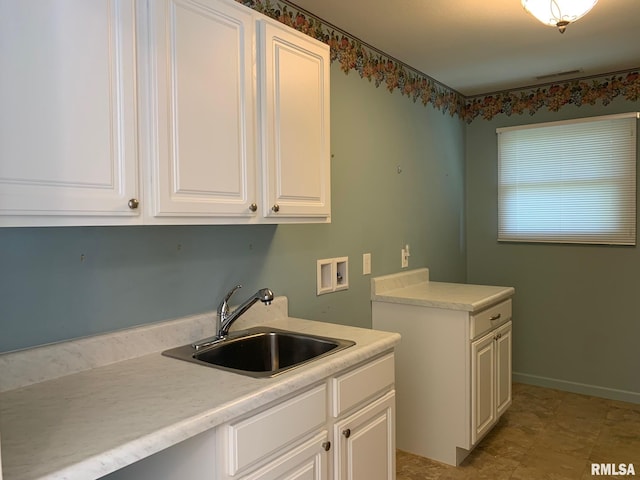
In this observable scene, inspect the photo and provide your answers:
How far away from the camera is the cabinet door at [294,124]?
176 centimetres

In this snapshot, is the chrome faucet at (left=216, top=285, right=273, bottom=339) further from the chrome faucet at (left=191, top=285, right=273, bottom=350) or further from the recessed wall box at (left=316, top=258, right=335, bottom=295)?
the recessed wall box at (left=316, top=258, right=335, bottom=295)

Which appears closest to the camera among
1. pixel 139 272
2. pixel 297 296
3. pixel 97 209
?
pixel 97 209

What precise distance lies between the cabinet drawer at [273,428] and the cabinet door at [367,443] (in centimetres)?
16

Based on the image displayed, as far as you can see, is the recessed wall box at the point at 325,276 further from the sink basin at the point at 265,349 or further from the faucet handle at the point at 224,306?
the faucet handle at the point at 224,306

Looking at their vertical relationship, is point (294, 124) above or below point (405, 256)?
above

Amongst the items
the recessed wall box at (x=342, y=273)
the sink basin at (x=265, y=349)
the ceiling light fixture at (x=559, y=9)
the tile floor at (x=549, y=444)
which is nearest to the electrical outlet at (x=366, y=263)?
the recessed wall box at (x=342, y=273)

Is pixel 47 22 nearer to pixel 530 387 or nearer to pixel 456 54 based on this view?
pixel 456 54

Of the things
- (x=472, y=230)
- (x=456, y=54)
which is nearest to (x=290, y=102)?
(x=456, y=54)

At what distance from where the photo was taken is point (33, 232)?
1.41 m

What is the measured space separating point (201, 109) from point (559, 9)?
1331 millimetres

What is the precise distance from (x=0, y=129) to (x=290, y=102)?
1.01 metres

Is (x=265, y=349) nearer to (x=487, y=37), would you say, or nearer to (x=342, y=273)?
(x=342, y=273)
